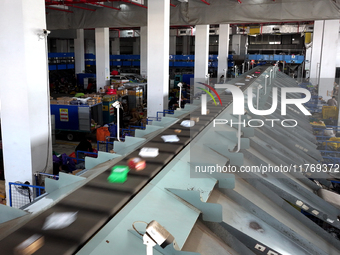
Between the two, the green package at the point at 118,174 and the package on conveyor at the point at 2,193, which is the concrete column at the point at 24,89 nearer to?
the package on conveyor at the point at 2,193

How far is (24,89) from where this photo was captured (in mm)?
5160

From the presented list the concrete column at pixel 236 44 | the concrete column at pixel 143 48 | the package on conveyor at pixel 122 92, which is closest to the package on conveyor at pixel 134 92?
the package on conveyor at pixel 122 92

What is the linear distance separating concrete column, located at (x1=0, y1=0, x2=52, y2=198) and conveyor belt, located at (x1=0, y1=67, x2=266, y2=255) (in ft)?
9.95

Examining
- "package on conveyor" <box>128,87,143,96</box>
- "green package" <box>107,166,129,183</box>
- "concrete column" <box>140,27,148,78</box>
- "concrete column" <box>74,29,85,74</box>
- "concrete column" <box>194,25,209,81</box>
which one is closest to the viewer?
"green package" <box>107,166,129,183</box>

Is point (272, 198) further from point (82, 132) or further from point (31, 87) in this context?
point (82, 132)

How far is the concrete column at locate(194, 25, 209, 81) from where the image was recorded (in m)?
14.7

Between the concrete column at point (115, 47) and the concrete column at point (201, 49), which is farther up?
the concrete column at point (115, 47)

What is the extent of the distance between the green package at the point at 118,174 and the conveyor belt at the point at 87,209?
1.6 inches

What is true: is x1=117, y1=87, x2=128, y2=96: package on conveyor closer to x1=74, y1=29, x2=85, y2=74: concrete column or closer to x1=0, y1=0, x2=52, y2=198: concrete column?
x1=0, y1=0, x2=52, y2=198: concrete column

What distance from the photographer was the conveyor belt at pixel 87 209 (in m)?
1.67

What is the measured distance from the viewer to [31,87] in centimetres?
524

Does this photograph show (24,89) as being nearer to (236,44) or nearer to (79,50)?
(79,50)

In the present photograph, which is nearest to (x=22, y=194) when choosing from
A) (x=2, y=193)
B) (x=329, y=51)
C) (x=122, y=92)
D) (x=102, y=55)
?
(x=2, y=193)

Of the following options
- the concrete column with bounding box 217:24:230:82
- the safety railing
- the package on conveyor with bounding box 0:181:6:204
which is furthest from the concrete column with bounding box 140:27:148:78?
the safety railing
